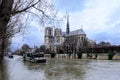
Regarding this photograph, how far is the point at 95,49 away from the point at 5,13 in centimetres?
11176

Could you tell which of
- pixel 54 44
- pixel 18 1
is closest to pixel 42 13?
pixel 18 1

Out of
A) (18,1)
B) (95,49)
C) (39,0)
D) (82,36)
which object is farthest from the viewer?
(82,36)

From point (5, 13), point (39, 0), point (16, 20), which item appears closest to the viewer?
point (5, 13)

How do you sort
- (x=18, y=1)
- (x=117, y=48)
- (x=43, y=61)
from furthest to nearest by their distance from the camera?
1. (x=117, y=48)
2. (x=43, y=61)
3. (x=18, y=1)

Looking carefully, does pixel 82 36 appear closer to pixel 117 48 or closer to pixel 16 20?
pixel 117 48

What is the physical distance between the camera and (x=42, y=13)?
911cm

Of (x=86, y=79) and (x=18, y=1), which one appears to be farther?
(x=86, y=79)

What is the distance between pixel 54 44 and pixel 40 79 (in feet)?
520

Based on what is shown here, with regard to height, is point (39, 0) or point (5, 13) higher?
point (39, 0)

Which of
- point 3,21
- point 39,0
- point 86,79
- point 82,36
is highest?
point 82,36

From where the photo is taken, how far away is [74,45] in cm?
14338

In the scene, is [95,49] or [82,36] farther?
[82,36]

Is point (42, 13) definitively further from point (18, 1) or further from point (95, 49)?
point (95, 49)

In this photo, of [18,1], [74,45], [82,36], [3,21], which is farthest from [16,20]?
[82,36]
